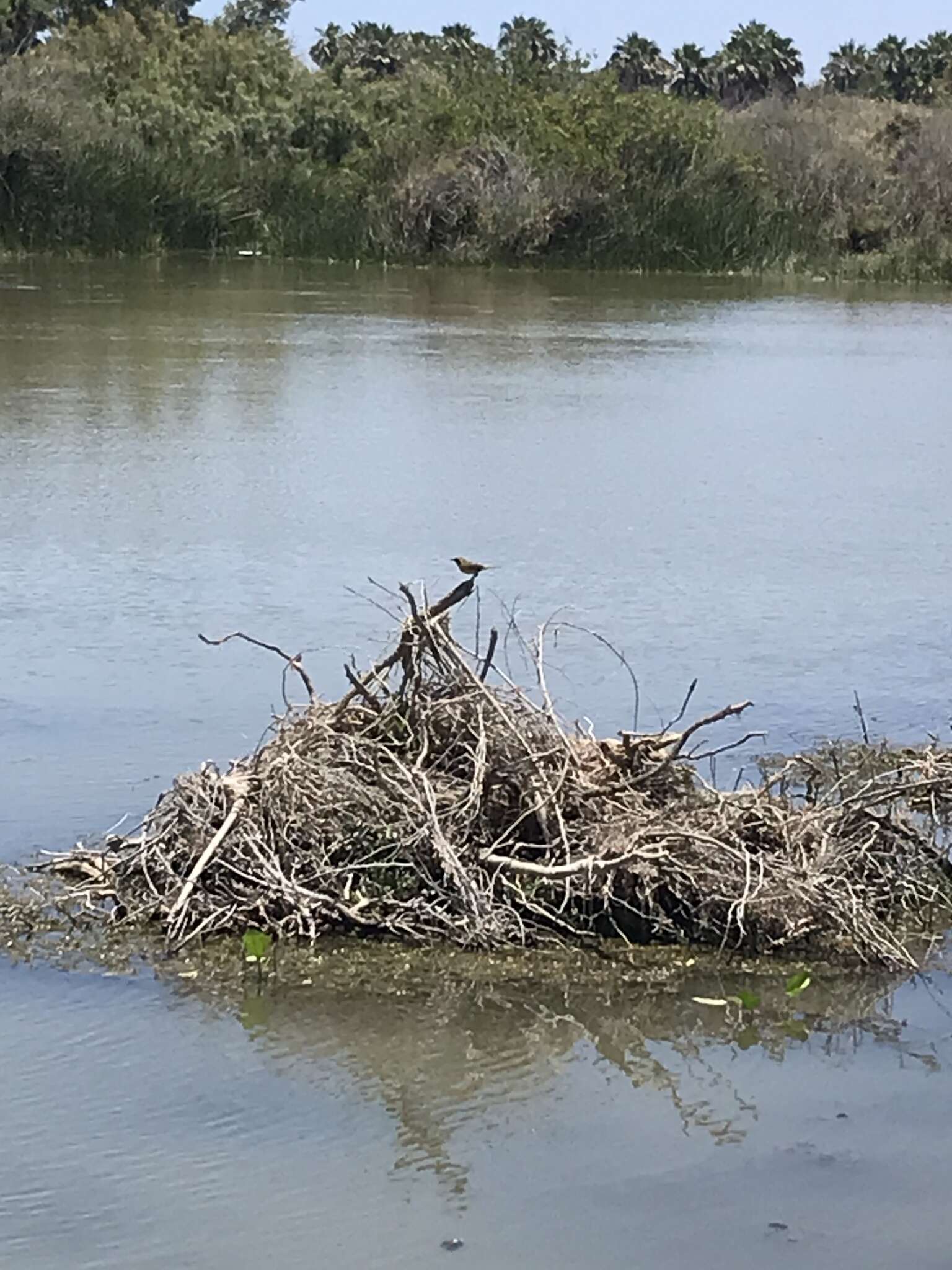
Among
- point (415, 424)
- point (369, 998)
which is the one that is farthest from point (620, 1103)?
point (415, 424)

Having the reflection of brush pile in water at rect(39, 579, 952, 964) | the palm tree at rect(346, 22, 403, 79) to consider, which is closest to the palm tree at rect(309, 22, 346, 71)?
the palm tree at rect(346, 22, 403, 79)

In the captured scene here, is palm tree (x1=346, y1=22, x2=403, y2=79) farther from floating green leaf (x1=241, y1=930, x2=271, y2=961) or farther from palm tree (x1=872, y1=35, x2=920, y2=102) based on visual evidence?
floating green leaf (x1=241, y1=930, x2=271, y2=961)

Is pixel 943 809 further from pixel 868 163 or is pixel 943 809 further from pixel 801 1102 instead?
pixel 868 163

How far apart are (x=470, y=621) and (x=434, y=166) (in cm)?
3641

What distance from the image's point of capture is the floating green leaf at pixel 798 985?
18.9 ft

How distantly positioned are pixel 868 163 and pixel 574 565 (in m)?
39.2

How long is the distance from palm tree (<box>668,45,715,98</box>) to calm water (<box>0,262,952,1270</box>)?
3016 inches

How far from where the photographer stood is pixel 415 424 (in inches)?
669

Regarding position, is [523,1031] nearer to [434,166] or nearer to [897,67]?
[434,166]

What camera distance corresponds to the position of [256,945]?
582cm

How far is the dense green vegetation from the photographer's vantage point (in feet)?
140

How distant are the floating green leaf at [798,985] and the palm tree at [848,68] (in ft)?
335

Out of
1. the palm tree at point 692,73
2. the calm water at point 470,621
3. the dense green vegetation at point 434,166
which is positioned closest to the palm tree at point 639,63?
the palm tree at point 692,73

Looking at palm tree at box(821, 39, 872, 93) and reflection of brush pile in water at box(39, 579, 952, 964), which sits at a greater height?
palm tree at box(821, 39, 872, 93)
